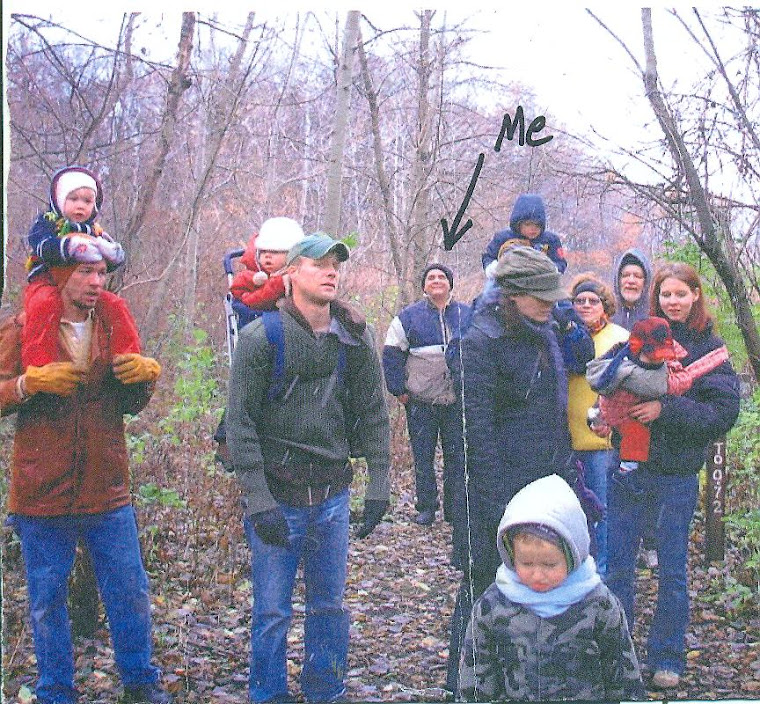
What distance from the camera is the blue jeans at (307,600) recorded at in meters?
3.29

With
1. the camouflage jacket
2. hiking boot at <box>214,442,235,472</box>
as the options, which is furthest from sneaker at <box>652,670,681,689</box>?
hiking boot at <box>214,442,235,472</box>

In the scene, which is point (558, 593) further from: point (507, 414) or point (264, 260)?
point (264, 260)

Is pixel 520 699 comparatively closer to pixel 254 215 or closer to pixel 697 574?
pixel 697 574

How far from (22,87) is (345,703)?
2991 millimetres

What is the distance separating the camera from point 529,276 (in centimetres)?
346

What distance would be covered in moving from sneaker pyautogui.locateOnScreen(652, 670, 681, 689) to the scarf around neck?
0.95 meters

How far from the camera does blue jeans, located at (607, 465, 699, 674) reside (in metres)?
3.64

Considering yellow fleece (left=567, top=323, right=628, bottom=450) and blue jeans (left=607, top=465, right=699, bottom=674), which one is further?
blue jeans (left=607, top=465, right=699, bottom=674)

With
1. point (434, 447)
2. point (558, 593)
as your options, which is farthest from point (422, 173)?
point (558, 593)

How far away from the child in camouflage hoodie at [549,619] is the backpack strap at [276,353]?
3.27 ft

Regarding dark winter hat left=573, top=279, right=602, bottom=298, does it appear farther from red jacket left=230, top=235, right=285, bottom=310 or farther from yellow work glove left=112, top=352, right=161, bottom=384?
yellow work glove left=112, top=352, right=161, bottom=384

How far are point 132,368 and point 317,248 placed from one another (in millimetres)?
920

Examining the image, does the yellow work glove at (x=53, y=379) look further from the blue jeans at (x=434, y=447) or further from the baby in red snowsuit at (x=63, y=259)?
the blue jeans at (x=434, y=447)

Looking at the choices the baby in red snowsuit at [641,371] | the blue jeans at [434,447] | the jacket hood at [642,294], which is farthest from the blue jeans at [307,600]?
the jacket hood at [642,294]
